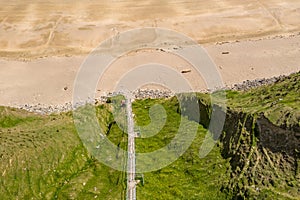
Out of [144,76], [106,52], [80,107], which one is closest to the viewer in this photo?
[80,107]

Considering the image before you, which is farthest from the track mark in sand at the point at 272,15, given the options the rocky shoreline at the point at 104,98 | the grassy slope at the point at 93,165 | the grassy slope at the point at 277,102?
the grassy slope at the point at 93,165

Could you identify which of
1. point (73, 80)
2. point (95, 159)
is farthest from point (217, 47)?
point (95, 159)

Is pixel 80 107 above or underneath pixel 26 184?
above

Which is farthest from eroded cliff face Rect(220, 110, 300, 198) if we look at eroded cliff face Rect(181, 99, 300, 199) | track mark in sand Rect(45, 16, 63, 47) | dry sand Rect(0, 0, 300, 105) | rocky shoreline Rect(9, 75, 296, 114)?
track mark in sand Rect(45, 16, 63, 47)

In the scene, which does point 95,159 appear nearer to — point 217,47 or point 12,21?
point 217,47

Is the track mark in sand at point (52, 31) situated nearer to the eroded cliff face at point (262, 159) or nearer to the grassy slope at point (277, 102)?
the grassy slope at point (277, 102)

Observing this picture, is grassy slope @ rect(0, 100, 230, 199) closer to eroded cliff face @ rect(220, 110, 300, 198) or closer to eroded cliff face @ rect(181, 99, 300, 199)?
eroded cliff face @ rect(181, 99, 300, 199)
